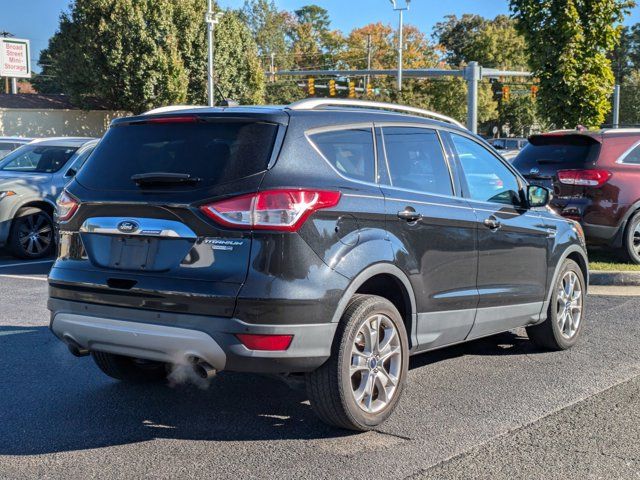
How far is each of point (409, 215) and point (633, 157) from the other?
662 centimetres

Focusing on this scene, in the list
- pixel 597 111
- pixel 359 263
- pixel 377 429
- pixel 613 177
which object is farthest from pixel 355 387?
pixel 597 111

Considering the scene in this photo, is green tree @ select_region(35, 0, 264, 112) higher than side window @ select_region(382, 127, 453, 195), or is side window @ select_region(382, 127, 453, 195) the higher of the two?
green tree @ select_region(35, 0, 264, 112)

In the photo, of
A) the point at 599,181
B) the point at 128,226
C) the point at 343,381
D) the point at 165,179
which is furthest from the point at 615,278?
the point at 128,226

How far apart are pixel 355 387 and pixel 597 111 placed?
39.0 ft

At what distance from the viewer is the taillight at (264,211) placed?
13.5ft

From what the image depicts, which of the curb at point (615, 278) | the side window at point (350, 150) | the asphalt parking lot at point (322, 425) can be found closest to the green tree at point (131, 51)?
the curb at point (615, 278)

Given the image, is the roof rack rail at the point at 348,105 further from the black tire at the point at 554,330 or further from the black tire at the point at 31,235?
the black tire at the point at 31,235

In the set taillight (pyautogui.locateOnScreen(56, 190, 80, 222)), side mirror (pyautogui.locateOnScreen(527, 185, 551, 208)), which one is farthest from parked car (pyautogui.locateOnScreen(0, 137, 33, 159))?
side mirror (pyautogui.locateOnScreen(527, 185, 551, 208))

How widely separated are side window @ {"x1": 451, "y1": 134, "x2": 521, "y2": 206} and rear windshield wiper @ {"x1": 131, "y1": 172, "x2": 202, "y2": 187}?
2162 mm

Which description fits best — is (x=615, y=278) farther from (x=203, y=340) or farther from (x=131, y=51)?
(x=131, y=51)

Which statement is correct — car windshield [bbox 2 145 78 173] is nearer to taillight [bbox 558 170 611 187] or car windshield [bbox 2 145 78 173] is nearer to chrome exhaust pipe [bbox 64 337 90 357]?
taillight [bbox 558 170 611 187]

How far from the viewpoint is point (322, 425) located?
4699 millimetres

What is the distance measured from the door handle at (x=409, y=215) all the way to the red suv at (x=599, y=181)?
19.3 feet

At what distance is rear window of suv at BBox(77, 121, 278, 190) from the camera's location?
170 inches
